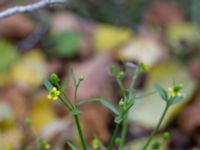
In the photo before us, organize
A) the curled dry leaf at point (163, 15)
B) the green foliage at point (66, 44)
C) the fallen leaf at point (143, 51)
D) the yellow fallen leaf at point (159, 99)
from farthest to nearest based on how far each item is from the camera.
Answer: the curled dry leaf at point (163, 15)
the green foliage at point (66, 44)
the fallen leaf at point (143, 51)
the yellow fallen leaf at point (159, 99)

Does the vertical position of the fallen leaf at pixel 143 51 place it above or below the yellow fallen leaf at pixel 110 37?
below

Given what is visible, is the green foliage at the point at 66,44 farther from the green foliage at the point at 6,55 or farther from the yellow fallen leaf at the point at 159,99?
the yellow fallen leaf at the point at 159,99

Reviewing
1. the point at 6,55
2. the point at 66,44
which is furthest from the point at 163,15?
the point at 6,55

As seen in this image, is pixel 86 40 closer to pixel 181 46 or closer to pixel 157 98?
pixel 181 46

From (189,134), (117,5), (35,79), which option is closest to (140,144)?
(189,134)

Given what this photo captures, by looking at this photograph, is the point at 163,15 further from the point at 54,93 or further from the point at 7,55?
the point at 54,93

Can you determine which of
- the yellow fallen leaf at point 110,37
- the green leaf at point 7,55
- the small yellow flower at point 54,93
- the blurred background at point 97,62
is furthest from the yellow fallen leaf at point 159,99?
the small yellow flower at point 54,93

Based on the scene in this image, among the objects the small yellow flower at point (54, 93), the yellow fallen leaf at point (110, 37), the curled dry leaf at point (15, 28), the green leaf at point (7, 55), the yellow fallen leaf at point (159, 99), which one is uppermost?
the small yellow flower at point (54, 93)
